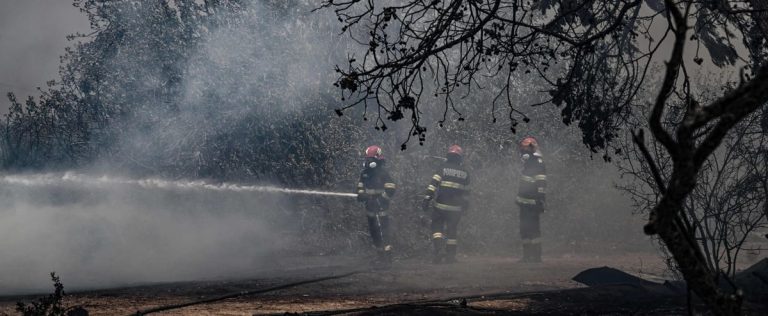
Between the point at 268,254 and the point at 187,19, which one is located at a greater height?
the point at 187,19

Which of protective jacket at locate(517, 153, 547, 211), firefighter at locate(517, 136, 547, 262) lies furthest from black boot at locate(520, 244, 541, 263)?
protective jacket at locate(517, 153, 547, 211)

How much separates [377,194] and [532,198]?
264 centimetres

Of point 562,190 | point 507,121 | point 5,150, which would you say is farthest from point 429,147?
point 5,150

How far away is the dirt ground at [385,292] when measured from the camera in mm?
6426

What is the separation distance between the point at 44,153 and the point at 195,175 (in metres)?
3.20

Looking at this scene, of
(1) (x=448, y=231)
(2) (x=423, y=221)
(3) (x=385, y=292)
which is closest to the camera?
(3) (x=385, y=292)

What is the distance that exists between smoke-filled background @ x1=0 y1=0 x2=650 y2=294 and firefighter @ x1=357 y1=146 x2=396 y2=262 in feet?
5.46

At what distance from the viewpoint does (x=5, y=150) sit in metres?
14.8

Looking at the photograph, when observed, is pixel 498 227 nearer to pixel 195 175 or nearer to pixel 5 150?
pixel 195 175

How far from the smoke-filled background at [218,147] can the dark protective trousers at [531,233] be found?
8.06 ft

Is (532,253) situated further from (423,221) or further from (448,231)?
(423,221)

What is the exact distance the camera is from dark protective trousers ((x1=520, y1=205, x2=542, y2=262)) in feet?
39.3

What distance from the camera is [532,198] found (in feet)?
39.3

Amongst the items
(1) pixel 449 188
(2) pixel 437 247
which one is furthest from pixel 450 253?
(1) pixel 449 188
